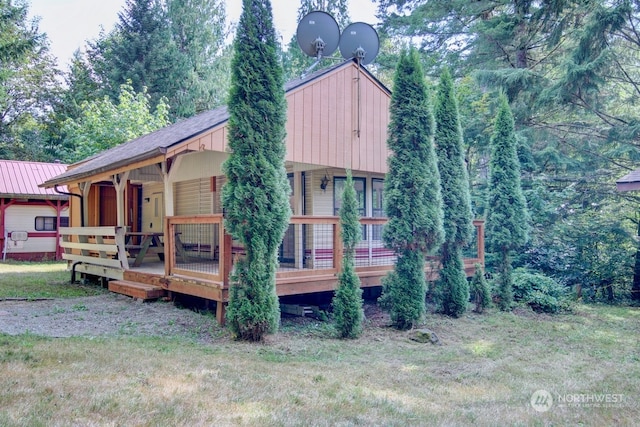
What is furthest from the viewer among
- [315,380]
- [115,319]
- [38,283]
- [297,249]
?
[38,283]

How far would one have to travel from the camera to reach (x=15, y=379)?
3852mm

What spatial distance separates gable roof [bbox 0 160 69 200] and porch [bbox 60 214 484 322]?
7660 millimetres

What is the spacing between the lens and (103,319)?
7266 millimetres

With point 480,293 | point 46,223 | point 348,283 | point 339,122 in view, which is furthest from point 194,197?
point 46,223

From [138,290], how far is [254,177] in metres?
3.88

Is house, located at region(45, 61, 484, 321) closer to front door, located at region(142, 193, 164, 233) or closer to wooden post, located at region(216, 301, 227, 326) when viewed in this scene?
wooden post, located at region(216, 301, 227, 326)

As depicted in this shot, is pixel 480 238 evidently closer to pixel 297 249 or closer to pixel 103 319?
pixel 297 249

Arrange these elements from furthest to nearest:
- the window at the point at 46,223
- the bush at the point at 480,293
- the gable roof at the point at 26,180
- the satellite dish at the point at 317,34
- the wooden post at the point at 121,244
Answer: the window at the point at 46,223
the gable roof at the point at 26,180
the wooden post at the point at 121,244
the satellite dish at the point at 317,34
the bush at the point at 480,293

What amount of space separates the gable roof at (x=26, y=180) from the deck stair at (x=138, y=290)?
404 inches

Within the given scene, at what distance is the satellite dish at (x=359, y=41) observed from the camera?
31.6 feet

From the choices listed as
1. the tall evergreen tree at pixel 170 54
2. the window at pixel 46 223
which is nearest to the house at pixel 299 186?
the window at pixel 46 223

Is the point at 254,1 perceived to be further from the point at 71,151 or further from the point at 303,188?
the point at 71,151

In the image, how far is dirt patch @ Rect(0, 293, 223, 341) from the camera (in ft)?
21.0

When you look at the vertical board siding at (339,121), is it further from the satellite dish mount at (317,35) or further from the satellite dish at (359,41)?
the satellite dish mount at (317,35)
